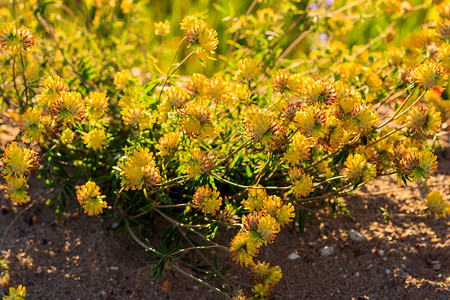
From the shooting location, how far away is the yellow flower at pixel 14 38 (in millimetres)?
1829

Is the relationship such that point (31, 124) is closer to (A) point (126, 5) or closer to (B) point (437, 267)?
(A) point (126, 5)

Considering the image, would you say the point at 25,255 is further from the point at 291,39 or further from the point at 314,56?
the point at 291,39

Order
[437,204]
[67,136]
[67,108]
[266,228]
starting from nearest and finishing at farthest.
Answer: [266,228] < [67,108] < [437,204] < [67,136]

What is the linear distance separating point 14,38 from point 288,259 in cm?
175

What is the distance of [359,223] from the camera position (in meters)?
2.71

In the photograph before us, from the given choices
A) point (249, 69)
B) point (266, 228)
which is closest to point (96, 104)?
point (249, 69)

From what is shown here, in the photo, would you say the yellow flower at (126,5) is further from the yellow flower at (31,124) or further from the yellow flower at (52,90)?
the yellow flower at (31,124)

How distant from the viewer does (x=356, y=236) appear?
8.48 feet

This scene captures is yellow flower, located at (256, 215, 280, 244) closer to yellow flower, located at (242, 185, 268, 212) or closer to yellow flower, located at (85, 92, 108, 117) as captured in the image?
yellow flower, located at (242, 185, 268, 212)

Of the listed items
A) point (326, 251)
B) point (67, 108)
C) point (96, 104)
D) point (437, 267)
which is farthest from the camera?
point (326, 251)

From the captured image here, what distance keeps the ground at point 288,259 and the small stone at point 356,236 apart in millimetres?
27

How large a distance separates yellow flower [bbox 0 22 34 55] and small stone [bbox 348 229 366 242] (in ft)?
6.47

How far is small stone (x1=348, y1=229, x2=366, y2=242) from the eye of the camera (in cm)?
257

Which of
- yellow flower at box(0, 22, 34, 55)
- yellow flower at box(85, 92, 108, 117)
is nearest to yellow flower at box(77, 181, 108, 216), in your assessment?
yellow flower at box(85, 92, 108, 117)
